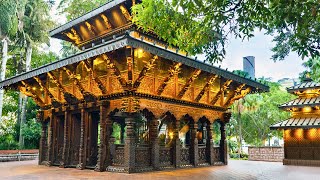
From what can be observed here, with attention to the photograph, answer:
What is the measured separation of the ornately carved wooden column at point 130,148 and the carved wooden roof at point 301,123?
955cm

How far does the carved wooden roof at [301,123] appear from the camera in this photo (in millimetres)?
17109

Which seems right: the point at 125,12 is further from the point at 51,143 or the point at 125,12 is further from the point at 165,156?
the point at 51,143

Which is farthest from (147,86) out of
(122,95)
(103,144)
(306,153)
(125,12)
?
(306,153)

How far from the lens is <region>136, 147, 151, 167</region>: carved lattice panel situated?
497 inches

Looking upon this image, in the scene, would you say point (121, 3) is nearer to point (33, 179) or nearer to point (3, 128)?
point (33, 179)

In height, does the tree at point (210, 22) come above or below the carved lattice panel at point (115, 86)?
above

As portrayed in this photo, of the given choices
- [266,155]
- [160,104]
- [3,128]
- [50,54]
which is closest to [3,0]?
[50,54]

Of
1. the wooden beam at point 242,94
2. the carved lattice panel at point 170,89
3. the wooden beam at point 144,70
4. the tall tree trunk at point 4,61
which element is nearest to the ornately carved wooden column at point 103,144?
the wooden beam at point 144,70

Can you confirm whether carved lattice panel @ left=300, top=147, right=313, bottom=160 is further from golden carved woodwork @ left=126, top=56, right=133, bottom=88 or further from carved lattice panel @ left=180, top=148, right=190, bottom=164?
golden carved woodwork @ left=126, top=56, right=133, bottom=88

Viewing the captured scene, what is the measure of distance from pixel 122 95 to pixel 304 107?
10962 millimetres

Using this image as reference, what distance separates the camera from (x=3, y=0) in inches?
915

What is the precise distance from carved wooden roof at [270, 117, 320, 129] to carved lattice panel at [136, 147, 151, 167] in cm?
865

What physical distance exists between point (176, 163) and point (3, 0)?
1781 centimetres

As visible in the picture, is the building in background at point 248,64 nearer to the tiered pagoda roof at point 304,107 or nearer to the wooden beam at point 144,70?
the tiered pagoda roof at point 304,107
